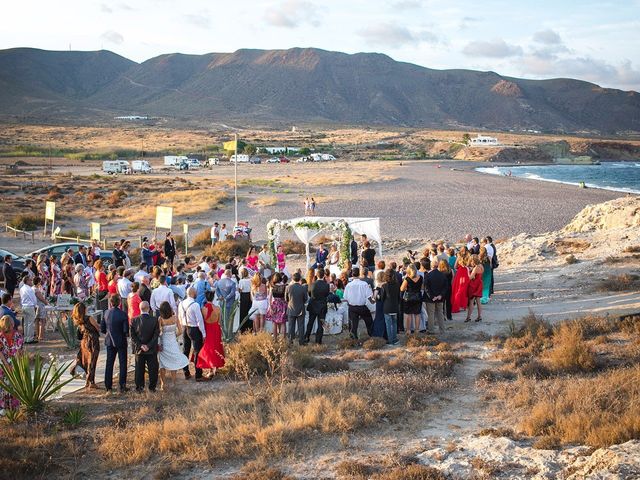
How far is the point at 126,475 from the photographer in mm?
7105

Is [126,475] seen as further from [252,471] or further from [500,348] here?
[500,348]

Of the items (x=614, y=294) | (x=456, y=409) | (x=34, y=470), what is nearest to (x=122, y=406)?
(x=34, y=470)

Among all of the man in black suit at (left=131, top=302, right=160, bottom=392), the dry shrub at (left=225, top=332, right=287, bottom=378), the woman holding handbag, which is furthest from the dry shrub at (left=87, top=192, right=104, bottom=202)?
the man in black suit at (left=131, top=302, right=160, bottom=392)

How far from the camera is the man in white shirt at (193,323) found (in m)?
10.0

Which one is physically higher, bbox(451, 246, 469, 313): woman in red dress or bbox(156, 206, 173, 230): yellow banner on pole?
bbox(156, 206, 173, 230): yellow banner on pole

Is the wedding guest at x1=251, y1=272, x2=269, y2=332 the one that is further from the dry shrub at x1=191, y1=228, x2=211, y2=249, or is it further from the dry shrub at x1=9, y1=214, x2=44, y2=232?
the dry shrub at x1=9, y1=214, x2=44, y2=232

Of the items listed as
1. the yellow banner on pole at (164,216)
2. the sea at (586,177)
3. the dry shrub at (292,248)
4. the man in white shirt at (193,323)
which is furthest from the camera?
the sea at (586,177)

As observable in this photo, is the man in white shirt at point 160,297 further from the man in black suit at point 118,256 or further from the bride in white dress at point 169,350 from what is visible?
the man in black suit at point 118,256

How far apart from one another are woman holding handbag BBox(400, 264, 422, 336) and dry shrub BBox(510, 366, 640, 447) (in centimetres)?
315

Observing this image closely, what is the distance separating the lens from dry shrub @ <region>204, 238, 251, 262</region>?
2267 cm

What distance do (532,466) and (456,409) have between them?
190 cm

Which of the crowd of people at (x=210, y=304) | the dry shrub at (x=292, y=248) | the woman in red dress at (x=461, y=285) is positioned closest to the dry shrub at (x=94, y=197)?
the dry shrub at (x=292, y=248)

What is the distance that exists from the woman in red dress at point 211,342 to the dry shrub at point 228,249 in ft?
40.7

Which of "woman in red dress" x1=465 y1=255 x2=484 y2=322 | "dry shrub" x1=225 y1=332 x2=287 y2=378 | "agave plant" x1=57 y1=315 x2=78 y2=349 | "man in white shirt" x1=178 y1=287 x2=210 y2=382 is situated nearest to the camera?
"man in white shirt" x1=178 y1=287 x2=210 y2=382
